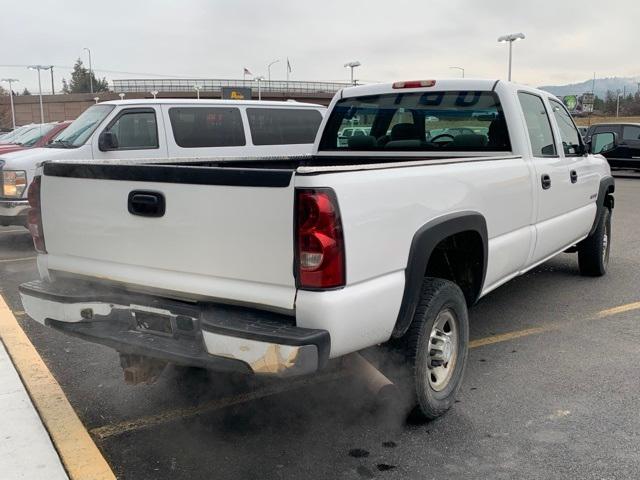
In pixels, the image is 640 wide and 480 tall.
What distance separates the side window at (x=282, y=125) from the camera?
33.4 feet

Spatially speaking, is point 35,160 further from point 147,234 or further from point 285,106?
point 147,234

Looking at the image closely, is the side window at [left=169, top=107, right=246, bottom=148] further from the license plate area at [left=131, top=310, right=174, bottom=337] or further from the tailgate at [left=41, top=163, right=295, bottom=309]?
the license plate area at [left=131, top=310, right=174, bottom=337]

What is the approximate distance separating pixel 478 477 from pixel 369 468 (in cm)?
51

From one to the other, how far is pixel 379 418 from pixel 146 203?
1.72 metres

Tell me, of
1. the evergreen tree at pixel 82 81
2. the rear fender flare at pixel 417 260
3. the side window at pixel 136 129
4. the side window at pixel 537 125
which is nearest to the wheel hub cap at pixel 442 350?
the rear fender flare at pixel 417 260

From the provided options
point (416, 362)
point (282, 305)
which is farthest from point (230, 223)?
point (416, 362)

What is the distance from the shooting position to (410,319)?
3.05m

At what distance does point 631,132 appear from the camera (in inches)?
722

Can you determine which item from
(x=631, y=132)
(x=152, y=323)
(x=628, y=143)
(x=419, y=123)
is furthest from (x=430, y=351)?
(x=631, y=132)

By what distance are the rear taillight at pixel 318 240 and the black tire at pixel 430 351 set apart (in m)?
0.76

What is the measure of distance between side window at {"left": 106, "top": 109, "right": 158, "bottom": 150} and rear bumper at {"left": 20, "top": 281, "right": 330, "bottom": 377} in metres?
5.79

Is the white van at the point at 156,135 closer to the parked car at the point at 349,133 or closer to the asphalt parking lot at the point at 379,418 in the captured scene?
the parked car at the point at 349,133

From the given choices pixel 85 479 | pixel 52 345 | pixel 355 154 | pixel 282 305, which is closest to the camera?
pixel 282 305

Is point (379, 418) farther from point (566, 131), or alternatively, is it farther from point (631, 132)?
point (631, 132)
